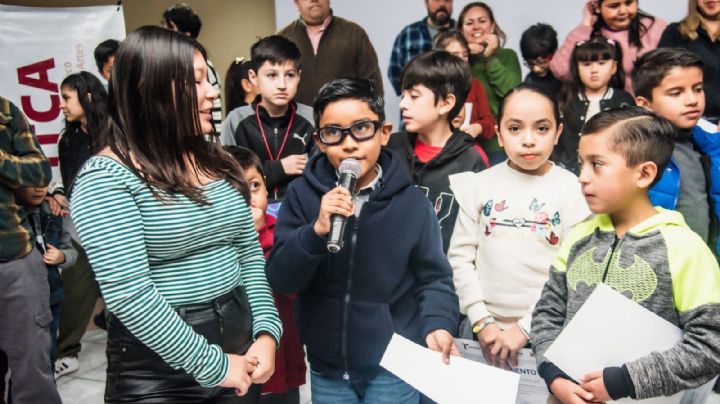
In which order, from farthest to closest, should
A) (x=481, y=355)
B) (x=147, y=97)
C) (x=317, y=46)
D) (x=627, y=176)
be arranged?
(x=317, y=46), (x=481, y=355), (x=627, y=176), (x=147, y=97)

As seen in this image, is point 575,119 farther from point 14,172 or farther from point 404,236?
point 14,172

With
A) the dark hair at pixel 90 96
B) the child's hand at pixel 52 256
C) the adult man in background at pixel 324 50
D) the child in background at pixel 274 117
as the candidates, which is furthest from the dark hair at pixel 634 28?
the child's hand at pixel 52 256

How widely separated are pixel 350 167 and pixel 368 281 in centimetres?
29

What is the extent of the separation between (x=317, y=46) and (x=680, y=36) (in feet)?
6.25

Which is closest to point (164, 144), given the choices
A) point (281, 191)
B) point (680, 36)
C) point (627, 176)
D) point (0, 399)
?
point (627, 176)

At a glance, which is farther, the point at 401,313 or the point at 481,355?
the point at 481,355

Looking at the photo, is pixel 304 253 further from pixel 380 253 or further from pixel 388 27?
pixel 388 27

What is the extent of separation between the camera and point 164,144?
50.3 inches

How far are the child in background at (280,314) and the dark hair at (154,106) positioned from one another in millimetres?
739

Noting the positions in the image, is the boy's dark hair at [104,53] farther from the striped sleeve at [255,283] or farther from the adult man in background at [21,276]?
the striped sleeve at [255,283]

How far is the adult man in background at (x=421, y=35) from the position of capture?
4008mm

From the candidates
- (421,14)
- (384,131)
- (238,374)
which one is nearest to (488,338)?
(384,131)

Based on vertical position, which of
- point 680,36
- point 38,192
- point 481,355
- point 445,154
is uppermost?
point 680,36

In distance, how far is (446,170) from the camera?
2.19 m
